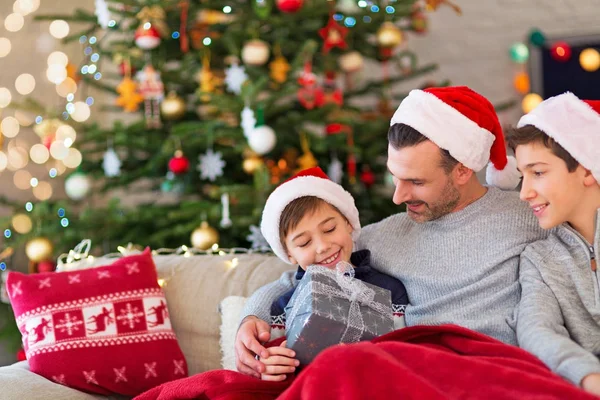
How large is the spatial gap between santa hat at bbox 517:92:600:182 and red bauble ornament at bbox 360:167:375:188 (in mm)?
1748

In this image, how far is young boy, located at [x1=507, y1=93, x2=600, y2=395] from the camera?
1696 millimetres

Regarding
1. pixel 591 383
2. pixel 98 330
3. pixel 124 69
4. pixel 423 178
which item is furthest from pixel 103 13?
pixel 591 383

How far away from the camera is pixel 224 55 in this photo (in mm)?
3566

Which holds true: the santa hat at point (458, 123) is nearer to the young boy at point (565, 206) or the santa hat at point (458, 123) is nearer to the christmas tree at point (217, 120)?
the young boy at point (565, 206)

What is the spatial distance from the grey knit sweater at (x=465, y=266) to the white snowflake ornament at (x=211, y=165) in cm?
122

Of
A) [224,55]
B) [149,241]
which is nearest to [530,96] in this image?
[224,55]

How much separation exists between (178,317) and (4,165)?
187 centimetres

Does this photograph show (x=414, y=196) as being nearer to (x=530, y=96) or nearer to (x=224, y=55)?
(x=224, y=55)

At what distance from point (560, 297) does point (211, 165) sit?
1.87 metres

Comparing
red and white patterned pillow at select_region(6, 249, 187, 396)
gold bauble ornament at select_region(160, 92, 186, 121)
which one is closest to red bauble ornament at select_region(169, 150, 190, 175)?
gold bauble ornament at select_region(160, 92, 186, 121)

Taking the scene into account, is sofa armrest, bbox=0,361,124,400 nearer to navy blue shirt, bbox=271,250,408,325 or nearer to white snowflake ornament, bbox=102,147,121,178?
navy blue shirt, bbox=271,250,408,325

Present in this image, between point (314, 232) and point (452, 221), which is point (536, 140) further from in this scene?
point (314, 232)

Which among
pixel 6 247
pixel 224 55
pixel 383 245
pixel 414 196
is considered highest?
pixel 224 55

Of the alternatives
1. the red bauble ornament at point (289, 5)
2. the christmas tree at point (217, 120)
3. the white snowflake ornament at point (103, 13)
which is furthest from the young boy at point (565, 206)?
the white snowflake ornament at point (103, 13)
